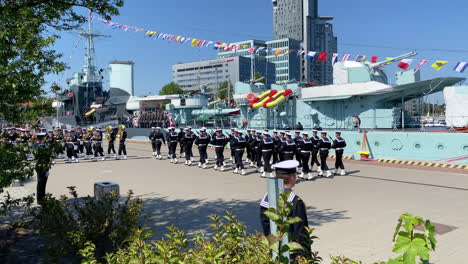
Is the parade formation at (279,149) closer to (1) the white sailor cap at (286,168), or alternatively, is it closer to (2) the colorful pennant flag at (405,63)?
(2) the colorful pennant flag at (405,63)

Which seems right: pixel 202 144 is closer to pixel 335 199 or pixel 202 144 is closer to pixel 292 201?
pixel 335 199

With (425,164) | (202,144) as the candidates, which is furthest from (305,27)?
(202,144)

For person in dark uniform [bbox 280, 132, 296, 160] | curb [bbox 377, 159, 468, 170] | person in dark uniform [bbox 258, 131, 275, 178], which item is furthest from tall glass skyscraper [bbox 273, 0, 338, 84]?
person in dark uniform [bbox 280, 132, 296, 160]

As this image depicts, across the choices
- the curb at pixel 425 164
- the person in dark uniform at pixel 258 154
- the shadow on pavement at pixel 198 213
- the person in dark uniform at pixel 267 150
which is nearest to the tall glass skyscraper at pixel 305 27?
the curb at pixel 425 164

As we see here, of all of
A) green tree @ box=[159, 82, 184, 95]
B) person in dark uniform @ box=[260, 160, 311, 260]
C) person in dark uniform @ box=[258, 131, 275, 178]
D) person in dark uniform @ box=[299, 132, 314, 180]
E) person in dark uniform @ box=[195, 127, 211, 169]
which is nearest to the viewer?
person in dark uniform @ box=[260, 160, 311, 260]

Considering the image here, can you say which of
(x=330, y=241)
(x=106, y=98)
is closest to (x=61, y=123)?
(x=106, y=98)

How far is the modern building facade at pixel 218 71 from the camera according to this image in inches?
3984

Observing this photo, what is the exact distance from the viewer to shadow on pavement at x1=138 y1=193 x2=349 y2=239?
6.87 metres

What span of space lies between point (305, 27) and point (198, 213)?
5243 inches

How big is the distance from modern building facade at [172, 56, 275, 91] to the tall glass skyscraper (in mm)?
31098

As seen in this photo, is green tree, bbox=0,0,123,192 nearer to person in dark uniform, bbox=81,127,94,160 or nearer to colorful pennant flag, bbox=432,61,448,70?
colorful pennant flag, bbox=432,61,448,70

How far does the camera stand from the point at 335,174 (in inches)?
544

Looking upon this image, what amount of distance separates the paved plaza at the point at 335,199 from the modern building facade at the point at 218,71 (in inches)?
3249

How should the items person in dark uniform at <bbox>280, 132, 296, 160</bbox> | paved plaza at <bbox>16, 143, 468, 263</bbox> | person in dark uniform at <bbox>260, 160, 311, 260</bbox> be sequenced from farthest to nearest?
person in dark uniform at <bbox>280, 132, 296, 160</bbox> < paved plaza at <bbox>16, 143, 468, 263</bbox> < person in dark uniform at <bbox>260, 160, 311, 260</bbox>
